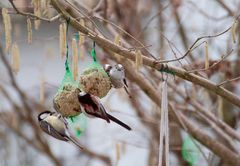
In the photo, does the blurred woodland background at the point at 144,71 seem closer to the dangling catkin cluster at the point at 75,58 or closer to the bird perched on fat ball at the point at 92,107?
the dangling catkin cluster at the point at 75,58

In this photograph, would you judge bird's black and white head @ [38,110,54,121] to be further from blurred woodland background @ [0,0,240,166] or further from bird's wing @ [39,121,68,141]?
blurred woodland background @ [0,0,240,166]

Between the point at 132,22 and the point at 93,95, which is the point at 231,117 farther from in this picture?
the point at 93,95

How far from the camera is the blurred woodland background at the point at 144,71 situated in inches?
52.2

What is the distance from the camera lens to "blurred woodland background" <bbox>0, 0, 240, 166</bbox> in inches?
52.2

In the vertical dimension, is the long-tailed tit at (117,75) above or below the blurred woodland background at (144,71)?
above

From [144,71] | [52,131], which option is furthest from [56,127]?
[144,71]

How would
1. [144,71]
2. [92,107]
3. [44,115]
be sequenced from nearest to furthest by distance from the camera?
1. [92,107]
2. [44,115]
3. [144,71]

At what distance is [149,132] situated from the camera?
8.63ft

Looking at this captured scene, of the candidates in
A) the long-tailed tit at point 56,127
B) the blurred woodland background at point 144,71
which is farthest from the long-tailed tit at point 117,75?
the long-tailed tit at point 56,127

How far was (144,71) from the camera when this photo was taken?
233 centimetres

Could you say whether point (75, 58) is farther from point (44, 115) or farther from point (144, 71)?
point (144, 71)

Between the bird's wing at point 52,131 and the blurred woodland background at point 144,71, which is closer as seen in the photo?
the bird's wing at point 52,131

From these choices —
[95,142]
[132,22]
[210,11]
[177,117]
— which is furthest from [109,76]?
[95,142]

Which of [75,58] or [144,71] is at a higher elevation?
[75,58]
